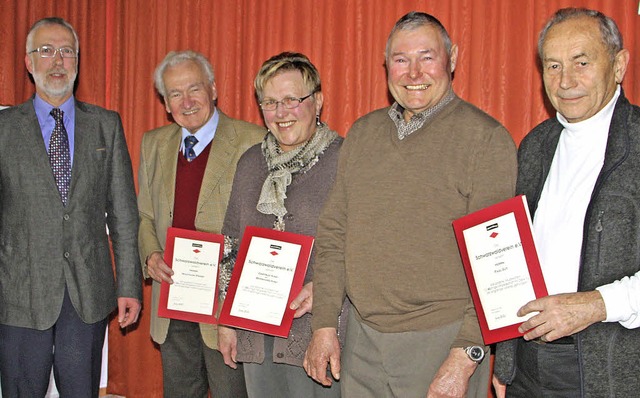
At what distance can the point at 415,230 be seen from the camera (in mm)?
2232

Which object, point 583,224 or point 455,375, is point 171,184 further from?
point 583,224

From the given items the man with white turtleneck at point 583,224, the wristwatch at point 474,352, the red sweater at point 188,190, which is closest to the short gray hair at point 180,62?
the red sweater at point 188,190

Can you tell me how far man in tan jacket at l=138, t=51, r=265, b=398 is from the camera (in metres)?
3.12

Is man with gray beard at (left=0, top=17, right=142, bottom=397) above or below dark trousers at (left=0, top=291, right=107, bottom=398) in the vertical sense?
above

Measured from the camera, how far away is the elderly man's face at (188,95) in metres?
3.22

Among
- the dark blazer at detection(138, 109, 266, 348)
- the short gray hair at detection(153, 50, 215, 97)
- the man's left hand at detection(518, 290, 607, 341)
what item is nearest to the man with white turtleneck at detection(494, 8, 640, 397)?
the man's left hand at detection(518, 290, 607, 341)

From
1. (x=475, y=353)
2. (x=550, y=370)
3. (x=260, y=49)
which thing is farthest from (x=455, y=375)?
(x=260, y=49)

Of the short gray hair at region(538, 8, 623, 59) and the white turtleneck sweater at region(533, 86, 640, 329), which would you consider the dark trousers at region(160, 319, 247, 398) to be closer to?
the white turtleneck sweater at region(533, 86, 640, 329)

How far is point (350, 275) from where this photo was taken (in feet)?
7.83

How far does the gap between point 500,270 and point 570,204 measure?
31 centimetres

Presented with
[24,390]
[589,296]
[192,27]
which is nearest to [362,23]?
[192,27]

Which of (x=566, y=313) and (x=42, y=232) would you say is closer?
(x=566, y=313)

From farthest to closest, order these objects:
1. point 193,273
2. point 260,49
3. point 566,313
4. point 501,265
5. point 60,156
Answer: point 260,49
point 60,156
point 193,273
point 501,265
point 566,313

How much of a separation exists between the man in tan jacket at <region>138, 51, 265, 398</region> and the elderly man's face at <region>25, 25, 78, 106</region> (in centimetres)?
Result: 44
